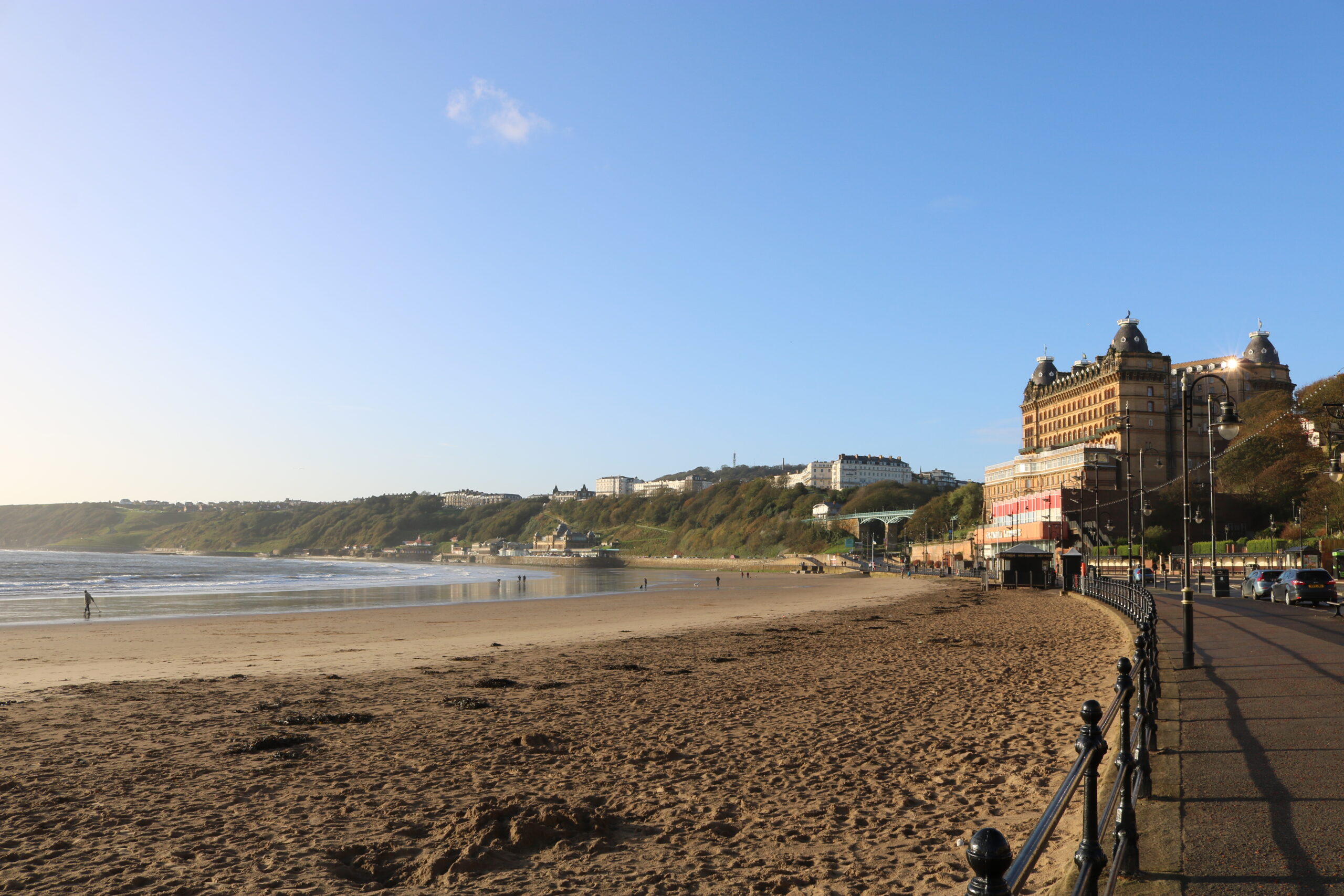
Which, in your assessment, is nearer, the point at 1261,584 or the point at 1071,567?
the point at 1261,584

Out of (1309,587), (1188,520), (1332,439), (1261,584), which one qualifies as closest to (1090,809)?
(1188,520)

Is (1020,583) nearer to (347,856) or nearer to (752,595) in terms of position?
(752,595)

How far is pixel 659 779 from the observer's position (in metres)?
9.91

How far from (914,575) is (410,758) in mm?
90909

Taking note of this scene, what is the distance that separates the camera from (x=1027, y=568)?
196 ft

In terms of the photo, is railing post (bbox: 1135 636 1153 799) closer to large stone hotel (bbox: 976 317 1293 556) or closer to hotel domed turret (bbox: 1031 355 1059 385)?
large stone hotel (bbox: 976 317 1293 556)

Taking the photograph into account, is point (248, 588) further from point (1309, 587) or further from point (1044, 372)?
point (1044, 372)

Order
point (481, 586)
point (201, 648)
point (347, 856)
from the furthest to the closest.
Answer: point (481, 586) → point (201, 648) → point (347, 856)

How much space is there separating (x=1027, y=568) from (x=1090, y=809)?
196 feet

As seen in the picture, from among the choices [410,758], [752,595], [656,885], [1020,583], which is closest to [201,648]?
[410,758]

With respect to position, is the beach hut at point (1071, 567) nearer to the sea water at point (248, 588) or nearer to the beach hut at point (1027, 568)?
the beach hut at point (1027, 568)

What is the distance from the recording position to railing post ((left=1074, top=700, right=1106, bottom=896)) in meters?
3.93

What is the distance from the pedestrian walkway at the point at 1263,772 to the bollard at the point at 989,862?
3454 millimetres

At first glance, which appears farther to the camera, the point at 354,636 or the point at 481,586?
the point at 481,586
